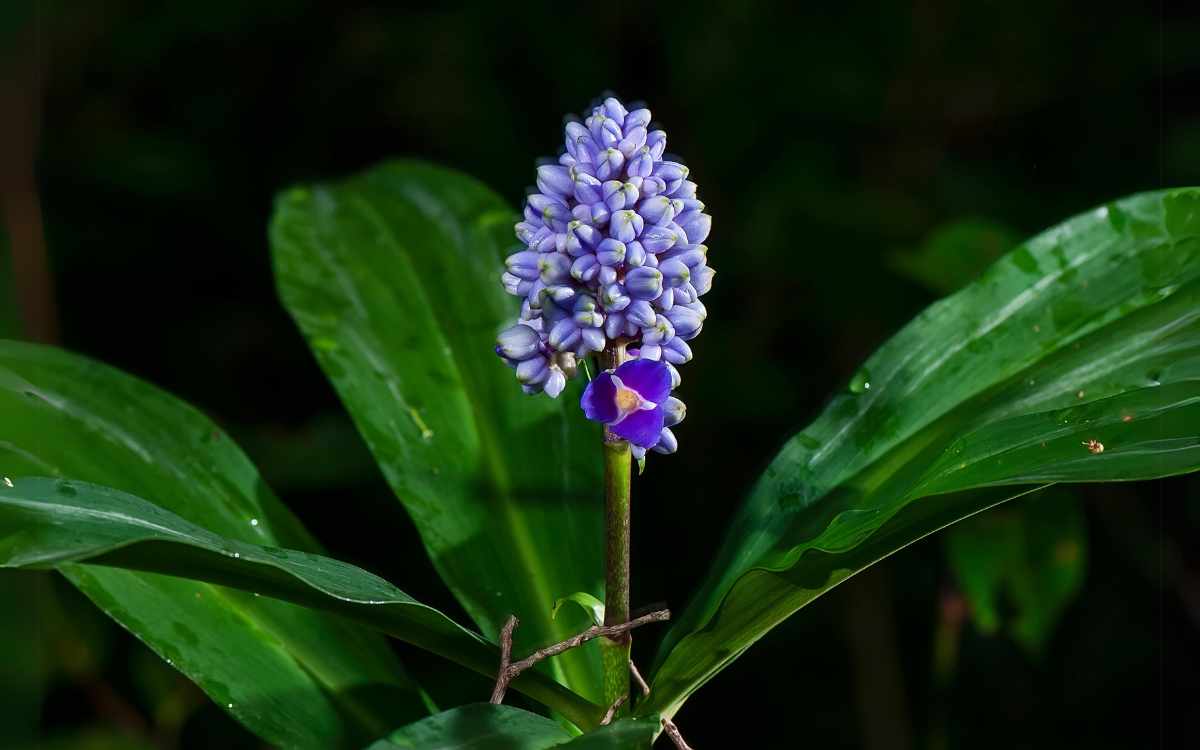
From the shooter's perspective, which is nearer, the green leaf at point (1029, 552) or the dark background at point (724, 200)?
the green leaf at point (1029, 552)

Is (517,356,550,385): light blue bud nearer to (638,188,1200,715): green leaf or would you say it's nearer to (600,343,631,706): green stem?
(600,343,631,706): green stem

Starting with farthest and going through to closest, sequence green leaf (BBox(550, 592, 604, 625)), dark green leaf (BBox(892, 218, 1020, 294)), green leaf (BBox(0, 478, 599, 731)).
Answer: dark green leaf (BBox(892, 218, 1020, 294)), green leaf (BBox(550, 592, 604, 625)), green leaf (BBox(0, 478, 599, 731))

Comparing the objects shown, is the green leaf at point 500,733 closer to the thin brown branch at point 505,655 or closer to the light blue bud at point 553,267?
the thin brown branch at point 505,655

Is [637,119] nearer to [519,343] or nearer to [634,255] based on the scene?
[634,255]

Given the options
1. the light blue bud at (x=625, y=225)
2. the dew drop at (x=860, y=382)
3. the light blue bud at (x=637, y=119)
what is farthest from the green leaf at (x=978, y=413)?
the light blue bud at (x=637, y=119)

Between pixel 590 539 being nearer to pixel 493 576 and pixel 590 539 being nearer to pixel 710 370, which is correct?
pixel 493 576

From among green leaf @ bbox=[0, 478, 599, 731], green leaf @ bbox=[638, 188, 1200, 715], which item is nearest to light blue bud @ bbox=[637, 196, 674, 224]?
green leaf @ bbox=[638, 188, 1200, 715]

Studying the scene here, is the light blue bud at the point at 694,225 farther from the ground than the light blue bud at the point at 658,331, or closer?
farther from the ground

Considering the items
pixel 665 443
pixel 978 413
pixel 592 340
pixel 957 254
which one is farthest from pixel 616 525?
pixel 957 254

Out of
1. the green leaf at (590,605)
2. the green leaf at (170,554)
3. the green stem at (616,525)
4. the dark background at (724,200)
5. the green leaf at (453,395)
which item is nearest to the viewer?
the green leaf at (170,554)
